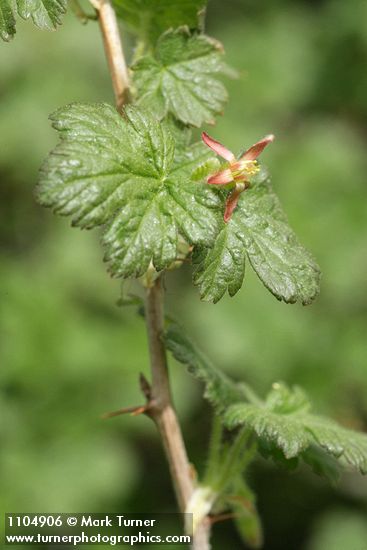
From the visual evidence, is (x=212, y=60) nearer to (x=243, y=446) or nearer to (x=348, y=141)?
(x=243, y=446)

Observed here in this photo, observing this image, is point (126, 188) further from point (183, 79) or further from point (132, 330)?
point (132, 330)

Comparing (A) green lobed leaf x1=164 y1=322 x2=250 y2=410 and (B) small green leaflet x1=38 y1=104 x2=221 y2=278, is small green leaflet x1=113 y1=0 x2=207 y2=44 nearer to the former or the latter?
(B) small green leaflet x1=38 y1=104 x2=221 y2=278

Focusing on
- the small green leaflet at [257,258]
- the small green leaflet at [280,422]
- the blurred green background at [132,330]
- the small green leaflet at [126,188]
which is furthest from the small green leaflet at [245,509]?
the blurred green background at [132,330]

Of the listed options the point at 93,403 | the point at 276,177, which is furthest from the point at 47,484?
the point at 276,177

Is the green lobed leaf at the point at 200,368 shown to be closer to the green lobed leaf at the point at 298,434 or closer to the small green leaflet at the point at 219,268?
the green lobed leaf at the point at 298,434

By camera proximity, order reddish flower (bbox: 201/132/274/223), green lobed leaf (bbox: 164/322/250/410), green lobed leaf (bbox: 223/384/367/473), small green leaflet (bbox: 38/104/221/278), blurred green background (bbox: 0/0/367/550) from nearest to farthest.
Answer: small green leaflet (bbox: 38/104/221/278), reddish flower (bbox: 201/132/274/223), green lobed leaf (bbox: 223/384/367/473), green lobed leaf (bbox: 164/322/250/410), blurred green background (bbox: 0/0/367/550)

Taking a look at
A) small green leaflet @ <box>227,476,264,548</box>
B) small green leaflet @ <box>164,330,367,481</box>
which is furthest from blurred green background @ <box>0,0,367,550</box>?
small green leaflet @ <box>164,330,367,481</box>

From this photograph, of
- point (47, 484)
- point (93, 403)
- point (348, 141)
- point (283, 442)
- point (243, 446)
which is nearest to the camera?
point (283, 442)
